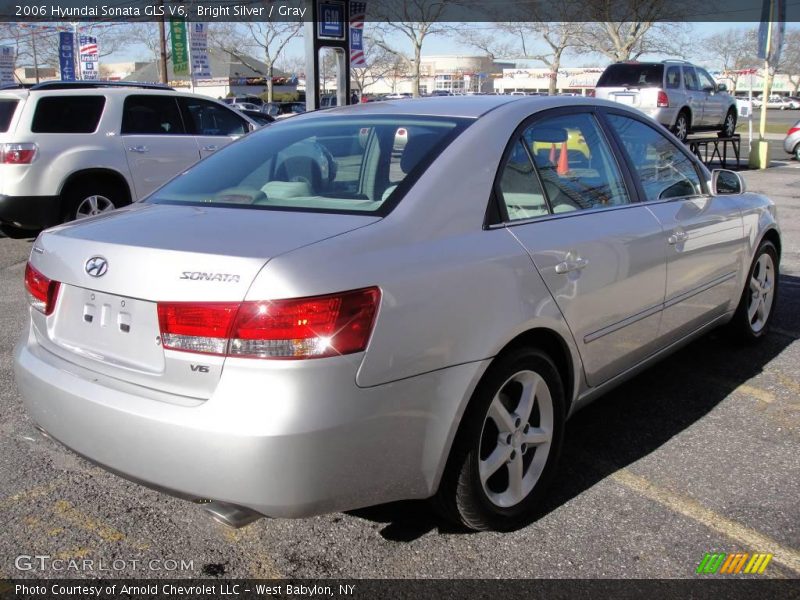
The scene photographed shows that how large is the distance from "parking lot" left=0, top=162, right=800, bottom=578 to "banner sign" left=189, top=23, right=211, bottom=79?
20322mm

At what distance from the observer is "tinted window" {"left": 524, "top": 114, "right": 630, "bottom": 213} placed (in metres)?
3.24

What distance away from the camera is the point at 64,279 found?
2.59 meters

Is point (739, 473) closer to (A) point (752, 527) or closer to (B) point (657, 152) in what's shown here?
(A) point (752, 527)

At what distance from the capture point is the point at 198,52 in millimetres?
22844

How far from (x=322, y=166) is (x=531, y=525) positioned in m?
1.71

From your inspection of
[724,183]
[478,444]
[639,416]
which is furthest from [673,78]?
[478,444]

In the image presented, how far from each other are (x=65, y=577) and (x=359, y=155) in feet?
6.41

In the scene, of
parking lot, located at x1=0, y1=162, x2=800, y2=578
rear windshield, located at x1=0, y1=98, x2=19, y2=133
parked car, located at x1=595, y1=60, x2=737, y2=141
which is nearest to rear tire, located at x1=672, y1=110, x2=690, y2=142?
parked car, located at x1=595, y1=60, x2=737, y2=141

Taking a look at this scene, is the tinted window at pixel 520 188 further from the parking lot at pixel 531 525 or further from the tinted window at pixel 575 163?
the parking lot at pixel 531 525

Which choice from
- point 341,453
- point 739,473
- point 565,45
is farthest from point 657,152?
point 565,45

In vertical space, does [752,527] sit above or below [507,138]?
below

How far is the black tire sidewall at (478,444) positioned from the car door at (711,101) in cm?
1772

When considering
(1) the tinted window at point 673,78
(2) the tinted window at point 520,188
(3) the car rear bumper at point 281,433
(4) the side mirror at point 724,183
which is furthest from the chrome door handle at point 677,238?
(1) the tinted window at point 673,78

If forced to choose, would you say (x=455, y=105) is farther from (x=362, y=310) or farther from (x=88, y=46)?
(x=88, y=46)
